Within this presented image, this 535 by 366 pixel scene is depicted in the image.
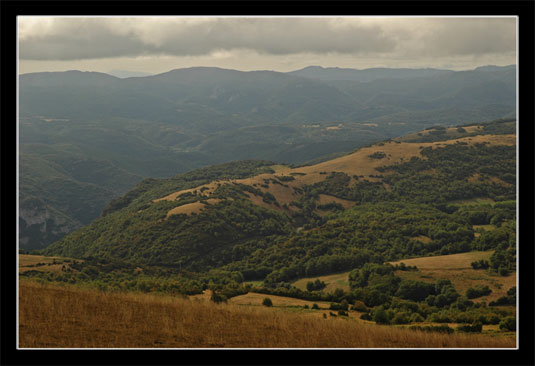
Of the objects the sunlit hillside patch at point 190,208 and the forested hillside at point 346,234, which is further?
the sunlit hillside patch at point 190,208

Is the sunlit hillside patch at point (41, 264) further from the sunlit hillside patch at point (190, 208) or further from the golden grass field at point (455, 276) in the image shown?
the sunlit hillside patch at point (190, 208)

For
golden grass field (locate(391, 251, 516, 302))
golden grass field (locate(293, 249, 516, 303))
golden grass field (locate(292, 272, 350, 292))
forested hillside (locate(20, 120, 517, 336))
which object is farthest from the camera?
golden grass field (locate(292, 272, 350, 292))

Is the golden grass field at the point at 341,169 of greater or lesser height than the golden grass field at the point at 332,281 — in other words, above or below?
above

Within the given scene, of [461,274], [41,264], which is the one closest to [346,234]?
[461,274]

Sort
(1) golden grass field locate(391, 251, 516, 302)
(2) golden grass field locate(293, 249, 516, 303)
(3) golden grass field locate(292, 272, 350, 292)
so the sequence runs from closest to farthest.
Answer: (1) golden grass field locate(391, 251, 516, 302) → (2) golden grass field locate(293, 249, 516, 303) → (3) golden grass field locate(292, 272, 350, 292)

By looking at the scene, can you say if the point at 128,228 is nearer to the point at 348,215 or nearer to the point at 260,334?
the point at 348,215

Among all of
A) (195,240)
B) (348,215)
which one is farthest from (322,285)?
(348,215)

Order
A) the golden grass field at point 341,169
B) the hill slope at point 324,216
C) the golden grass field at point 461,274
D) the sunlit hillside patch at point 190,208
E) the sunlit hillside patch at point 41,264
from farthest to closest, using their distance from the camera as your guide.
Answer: the golden grass field at point 341,169 < the sunlit hillside patch at point 190,208 < the hill slope at point 324,216 < the golden grass field at point 461,274 < the sunlit hillside patch at point 41,264

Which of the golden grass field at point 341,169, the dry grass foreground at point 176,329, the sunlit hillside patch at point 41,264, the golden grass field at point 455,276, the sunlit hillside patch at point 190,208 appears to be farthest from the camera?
the golden grass field at point 341,169

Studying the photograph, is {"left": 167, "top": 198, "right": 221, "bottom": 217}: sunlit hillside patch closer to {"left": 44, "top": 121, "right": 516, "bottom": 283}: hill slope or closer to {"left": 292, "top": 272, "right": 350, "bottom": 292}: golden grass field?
{"left": 44, "top": 121, "right": 516, "bottom": 283}: hill slope

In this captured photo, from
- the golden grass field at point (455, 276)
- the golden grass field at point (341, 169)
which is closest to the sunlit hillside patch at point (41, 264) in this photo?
the golden grass field at point (455, 276)

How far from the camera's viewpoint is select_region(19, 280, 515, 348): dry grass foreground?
13062mm

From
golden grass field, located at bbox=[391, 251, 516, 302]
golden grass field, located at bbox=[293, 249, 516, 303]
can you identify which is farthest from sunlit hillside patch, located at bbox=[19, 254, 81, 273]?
golden grass field, located at bbox=[391, 251, 516, 302]

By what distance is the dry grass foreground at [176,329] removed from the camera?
42.9 ft
